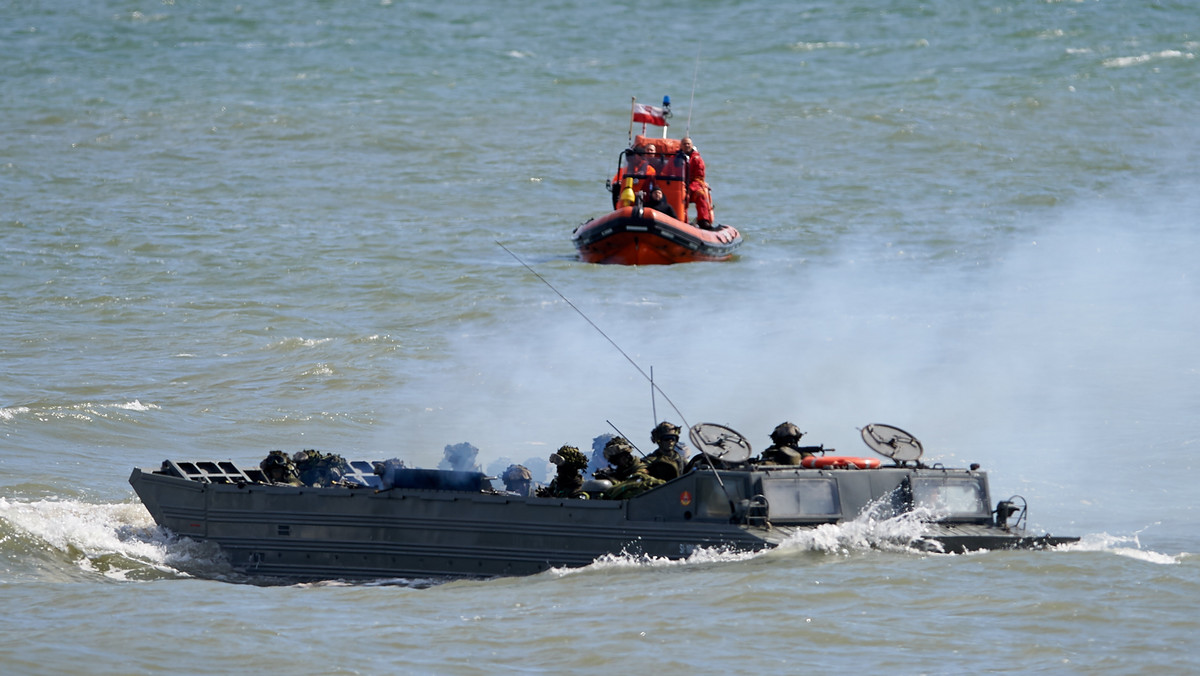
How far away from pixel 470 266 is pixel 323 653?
1985 centimetres

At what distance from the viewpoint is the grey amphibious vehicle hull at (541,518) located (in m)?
14.0

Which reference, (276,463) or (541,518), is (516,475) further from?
(276,463)

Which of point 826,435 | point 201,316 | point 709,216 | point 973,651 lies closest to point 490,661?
point 973,651

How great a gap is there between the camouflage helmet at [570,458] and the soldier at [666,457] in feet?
2.15

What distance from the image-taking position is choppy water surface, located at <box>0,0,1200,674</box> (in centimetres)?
1263

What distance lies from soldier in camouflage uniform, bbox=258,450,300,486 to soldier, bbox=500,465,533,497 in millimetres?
2585

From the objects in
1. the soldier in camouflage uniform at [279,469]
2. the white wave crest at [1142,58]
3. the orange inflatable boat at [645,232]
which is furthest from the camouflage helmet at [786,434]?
the white wave crest at [1142,58]

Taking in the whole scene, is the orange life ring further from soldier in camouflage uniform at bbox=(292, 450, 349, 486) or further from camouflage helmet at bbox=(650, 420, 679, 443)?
soldier in camouflage uniform at bbox=(292, 450, 349, 486)

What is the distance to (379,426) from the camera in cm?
2194

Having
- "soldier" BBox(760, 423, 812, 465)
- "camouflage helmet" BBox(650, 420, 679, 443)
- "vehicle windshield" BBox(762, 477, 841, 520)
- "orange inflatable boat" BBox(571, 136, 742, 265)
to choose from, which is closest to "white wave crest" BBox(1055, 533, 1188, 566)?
"vehicle windshield" BBox(762, 477, 841, 520)

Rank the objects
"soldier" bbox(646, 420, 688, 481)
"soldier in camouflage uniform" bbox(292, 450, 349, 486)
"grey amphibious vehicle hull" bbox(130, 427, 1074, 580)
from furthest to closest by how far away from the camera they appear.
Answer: "soldier in camouflage uniform" bbox(292, 450, 349, 486), "soldier" bbox(646, 420, 688, 481), "grey amphibious vehicle hull" bbox(130, 427, 1074, 580)

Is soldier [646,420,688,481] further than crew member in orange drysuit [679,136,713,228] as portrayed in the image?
No

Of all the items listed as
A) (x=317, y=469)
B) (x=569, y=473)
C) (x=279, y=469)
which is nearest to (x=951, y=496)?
(x=569, y=473)

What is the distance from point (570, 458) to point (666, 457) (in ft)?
3.10
